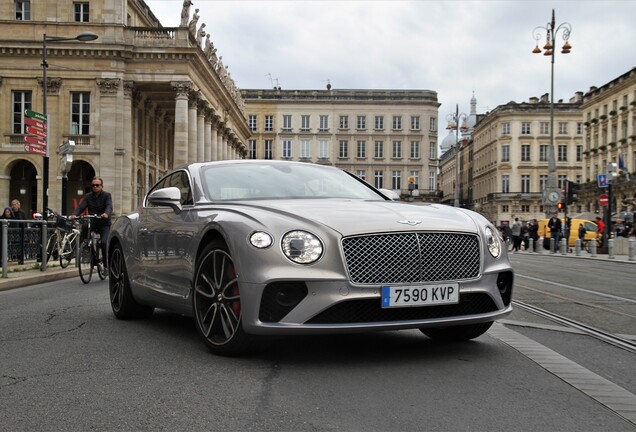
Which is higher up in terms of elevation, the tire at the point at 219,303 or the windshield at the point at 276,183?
the windshield at the point at 276,183

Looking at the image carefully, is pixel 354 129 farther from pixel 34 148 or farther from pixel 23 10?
pixel 34 148

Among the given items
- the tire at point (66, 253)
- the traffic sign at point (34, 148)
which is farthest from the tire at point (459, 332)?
the traffic sign at point (34, 148)

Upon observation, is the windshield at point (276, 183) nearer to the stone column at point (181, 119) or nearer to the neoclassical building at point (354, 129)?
the stone column at point (181, 119)

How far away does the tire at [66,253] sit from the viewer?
15.9 m

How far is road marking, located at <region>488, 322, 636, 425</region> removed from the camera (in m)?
3.90

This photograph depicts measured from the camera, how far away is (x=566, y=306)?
9062 millimetres

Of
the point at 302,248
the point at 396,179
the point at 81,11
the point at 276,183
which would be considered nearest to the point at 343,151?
the point at 396,179

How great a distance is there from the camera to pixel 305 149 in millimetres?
104500

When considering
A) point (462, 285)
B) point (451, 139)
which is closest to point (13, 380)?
point (462, 285)

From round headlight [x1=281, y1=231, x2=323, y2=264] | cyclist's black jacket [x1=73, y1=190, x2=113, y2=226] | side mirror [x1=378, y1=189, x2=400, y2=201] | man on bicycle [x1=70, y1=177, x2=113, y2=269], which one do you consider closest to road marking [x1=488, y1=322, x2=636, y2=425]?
side mirror [x1=378, y1=189, x2=400, y2=201]

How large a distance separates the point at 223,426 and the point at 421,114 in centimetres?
10239

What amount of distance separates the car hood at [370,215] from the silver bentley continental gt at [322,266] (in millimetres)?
10

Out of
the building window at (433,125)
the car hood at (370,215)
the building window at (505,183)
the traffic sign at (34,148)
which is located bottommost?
the car hood at (370,215)

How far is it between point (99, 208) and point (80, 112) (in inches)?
1449
